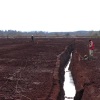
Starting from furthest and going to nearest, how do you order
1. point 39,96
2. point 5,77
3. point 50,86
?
point 5,77, point 50,86, point 39,96

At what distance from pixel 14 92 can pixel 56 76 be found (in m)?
4.19

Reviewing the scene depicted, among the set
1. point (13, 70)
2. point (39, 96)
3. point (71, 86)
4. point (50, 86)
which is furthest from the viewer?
point (13, 70)

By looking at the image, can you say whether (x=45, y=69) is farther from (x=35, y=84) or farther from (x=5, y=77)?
(x=35, y=84)

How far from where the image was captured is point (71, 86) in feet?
50.8

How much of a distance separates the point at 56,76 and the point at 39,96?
4.54 meters

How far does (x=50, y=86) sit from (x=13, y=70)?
16.9 ft

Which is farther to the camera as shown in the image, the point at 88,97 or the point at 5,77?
the point at 5,77

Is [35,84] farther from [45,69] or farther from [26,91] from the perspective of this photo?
[45,69]

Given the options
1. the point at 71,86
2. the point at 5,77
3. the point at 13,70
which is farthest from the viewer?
the point at 13,70

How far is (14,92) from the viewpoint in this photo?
11.0 meters

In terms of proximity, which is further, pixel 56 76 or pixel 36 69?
pixel 36 69

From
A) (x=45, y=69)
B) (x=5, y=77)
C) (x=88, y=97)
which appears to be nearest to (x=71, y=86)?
(x=45, y=69)

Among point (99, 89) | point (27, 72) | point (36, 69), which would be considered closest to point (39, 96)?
point (99, 89)

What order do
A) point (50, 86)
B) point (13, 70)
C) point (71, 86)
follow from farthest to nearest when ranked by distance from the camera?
point (13, 70) < point (71, 86) < point (50, 86)
